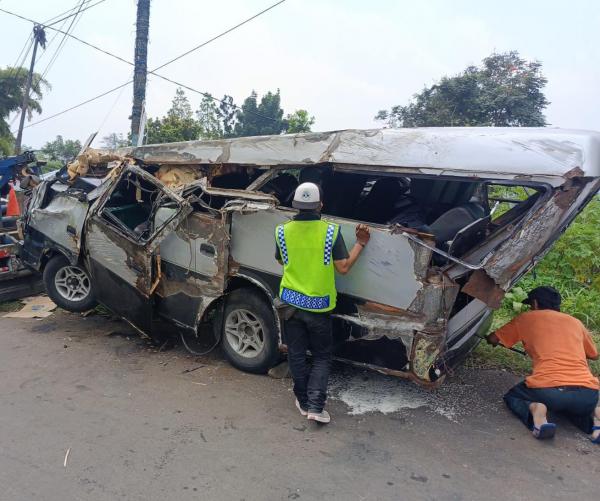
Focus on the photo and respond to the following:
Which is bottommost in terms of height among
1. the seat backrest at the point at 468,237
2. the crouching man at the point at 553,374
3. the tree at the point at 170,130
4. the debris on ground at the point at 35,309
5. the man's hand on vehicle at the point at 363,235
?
the debris on ground at the point at 35,309

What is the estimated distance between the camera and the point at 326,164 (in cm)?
368

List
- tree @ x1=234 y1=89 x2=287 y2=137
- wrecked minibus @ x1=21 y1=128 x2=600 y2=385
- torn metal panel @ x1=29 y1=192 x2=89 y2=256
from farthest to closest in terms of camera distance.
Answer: tree @ x1=234 y1=89 x2=287 y2=137
torn metal panel @ x1=29 y1=192 x2=89 y2=256
wrecked minibus @ x1=21 y1=128 x2=600 y2=385

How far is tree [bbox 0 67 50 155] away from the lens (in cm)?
2427

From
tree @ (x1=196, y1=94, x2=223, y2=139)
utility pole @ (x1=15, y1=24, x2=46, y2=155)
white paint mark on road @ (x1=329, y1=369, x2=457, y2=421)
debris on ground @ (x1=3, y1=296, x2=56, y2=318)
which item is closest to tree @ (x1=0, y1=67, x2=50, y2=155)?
utility pole @ (x1=15, y1=24, x2=46, y2=155)

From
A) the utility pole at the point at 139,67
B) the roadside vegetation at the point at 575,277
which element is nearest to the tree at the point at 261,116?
the utility pole at the point at 139,67

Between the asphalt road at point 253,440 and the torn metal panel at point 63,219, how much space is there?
128 cm

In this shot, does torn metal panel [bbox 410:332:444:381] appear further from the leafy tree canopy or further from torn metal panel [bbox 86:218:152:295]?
the leafy tree canopy

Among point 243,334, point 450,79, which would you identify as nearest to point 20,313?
point 243,334

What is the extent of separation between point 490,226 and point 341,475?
8.03ft

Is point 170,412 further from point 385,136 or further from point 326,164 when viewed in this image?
point 385,136

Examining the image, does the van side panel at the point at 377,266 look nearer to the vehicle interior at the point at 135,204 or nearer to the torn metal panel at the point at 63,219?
the vehicle interior at the point at 135,204

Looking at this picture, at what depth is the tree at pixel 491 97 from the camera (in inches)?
755

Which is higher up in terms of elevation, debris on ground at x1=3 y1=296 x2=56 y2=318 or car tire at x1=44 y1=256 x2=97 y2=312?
car tire at x1=44 y1=256 x2=97 y2=312

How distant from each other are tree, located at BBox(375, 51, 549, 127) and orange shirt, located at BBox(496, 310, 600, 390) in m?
17.4
